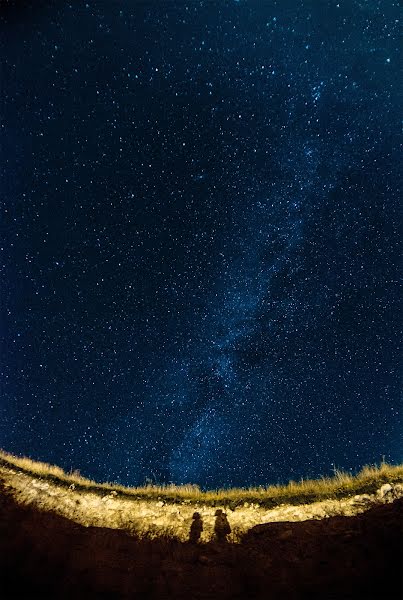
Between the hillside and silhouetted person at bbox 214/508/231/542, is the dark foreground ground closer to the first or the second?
the hillside

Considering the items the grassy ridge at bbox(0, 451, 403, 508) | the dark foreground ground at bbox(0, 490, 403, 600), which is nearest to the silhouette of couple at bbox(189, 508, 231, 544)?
the dark foreground ground at bbox(0, 490, 403, 600)

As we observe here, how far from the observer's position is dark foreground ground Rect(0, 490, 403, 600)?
157 inches

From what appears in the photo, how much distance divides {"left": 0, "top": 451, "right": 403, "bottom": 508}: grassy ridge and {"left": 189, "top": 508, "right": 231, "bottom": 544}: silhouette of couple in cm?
25

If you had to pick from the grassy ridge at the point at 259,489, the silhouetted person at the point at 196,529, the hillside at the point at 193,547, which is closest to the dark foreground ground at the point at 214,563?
the hillside at the point at 193,547

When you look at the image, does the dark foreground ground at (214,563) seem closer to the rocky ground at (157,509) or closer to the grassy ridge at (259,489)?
the rocky ground at (157,509)

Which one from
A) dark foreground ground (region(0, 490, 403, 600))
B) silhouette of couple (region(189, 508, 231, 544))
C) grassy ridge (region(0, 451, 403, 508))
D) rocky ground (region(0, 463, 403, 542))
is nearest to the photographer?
dark foreground ground (region(0, 490, 403, 600))

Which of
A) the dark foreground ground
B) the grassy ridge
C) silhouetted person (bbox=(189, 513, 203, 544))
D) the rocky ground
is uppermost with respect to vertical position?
the grassy ridge

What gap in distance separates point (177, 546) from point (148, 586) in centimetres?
60

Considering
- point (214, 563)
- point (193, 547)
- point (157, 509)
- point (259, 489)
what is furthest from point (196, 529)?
point (259, 489)

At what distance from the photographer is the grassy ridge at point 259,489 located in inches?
207

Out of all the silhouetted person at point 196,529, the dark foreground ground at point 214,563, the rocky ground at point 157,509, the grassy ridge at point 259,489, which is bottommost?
the dark foreground ground at point 214,563

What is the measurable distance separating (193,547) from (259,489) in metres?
1.55

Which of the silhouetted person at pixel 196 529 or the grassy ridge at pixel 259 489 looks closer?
the silhouetted person at pixel 196 529

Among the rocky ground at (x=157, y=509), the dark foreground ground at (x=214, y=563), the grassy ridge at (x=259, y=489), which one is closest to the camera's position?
the dark foreground ground at (x=214, y=563)
